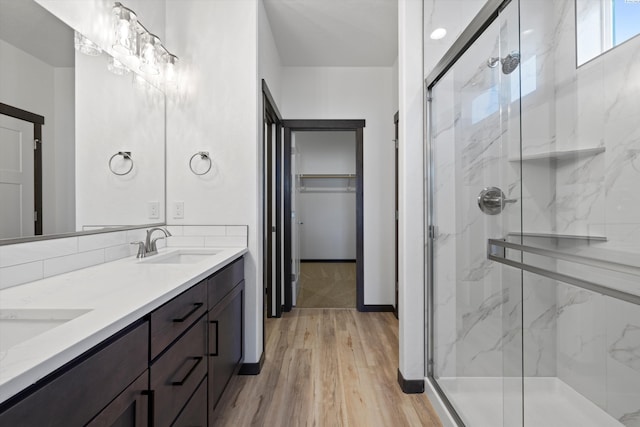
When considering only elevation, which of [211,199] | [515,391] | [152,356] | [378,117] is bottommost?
[515,391]

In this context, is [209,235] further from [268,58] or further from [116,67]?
[268,58]

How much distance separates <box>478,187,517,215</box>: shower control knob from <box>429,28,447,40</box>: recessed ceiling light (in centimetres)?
97

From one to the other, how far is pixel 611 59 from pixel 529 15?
1.17 feet

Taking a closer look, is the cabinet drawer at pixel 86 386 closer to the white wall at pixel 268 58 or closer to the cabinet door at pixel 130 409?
the cabinet door at pixel 130 409

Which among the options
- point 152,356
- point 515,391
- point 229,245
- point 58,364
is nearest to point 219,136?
point 229,245

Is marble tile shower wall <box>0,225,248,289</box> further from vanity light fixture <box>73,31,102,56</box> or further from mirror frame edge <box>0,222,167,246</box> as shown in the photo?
vanity light fixture <box>73,31,102,56</box>

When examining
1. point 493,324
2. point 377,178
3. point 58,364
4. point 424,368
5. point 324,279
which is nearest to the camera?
point 58,364

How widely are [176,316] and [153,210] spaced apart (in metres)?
1.13

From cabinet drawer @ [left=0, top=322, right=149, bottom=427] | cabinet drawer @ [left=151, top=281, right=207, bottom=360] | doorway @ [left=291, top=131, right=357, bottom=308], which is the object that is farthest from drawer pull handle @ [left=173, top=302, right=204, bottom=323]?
doorway @ [left=291, top=131, right=357, bottom=308]

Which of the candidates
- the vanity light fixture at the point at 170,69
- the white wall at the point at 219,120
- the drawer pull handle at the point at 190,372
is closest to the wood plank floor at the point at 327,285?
the white wall at the point at 219,120

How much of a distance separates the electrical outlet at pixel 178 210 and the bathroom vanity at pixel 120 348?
1.70 feet

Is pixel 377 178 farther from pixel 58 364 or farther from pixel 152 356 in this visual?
A: pixel 58 364

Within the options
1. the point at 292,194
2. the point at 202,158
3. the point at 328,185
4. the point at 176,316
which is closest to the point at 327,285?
the point at 292,194

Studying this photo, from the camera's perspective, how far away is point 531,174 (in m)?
1.25
